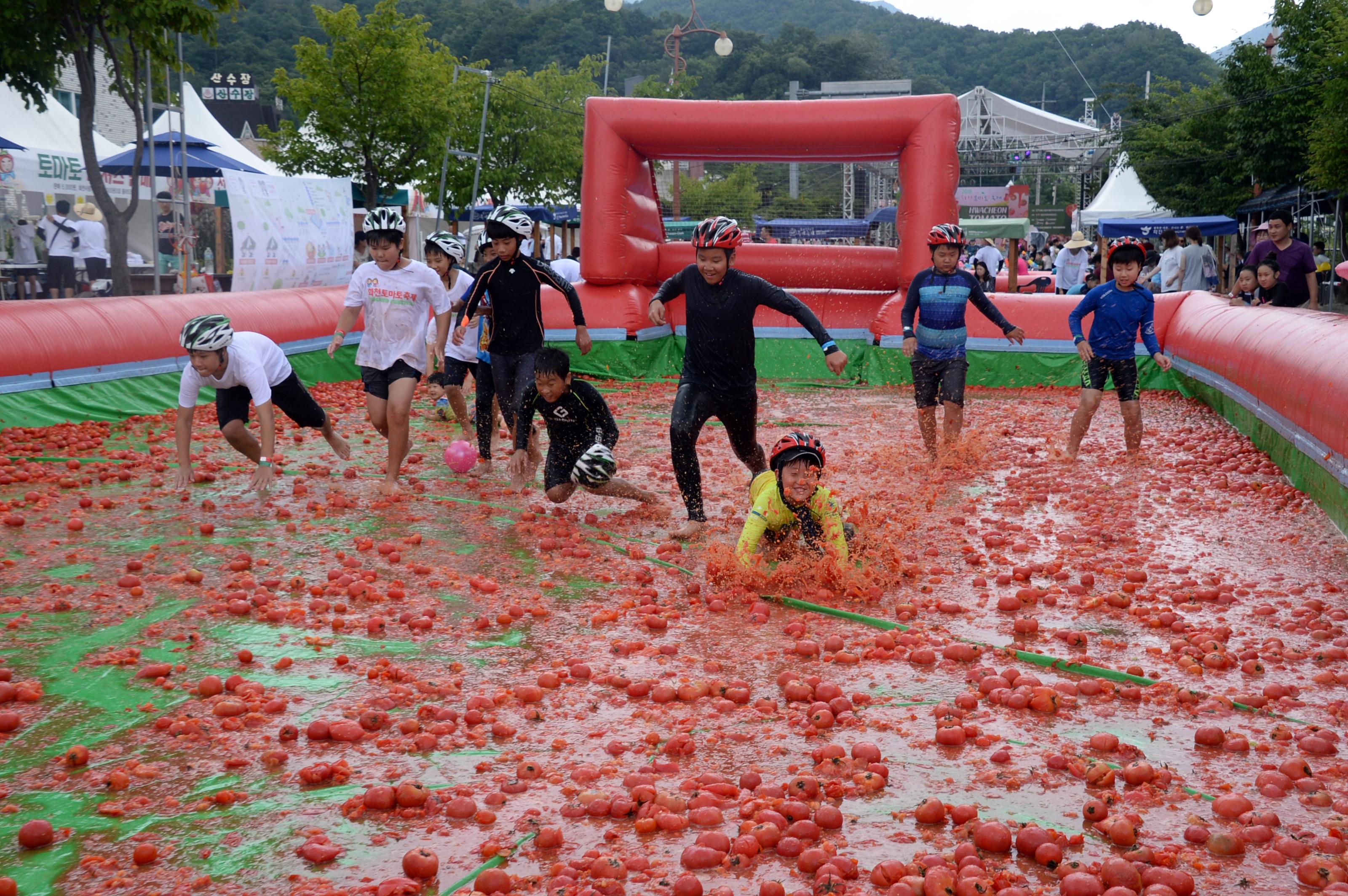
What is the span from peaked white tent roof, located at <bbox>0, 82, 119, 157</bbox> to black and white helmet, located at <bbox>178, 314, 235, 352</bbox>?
60.2 ft

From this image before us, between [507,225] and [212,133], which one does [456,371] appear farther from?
→ [212,133]

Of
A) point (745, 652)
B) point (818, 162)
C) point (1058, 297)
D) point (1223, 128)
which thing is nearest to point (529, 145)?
point (1223, 128)

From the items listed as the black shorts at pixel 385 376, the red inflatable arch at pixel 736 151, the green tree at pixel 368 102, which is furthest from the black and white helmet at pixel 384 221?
the green tree at pixel 368 102

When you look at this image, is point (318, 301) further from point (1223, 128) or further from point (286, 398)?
point (1223, 128)

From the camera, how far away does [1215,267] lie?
2206 centimetres

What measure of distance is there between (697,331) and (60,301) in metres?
8.47

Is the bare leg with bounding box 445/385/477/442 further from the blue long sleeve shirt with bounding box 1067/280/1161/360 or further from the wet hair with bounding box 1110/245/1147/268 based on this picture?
the wet hair with bounding box 1110/245/1147/268

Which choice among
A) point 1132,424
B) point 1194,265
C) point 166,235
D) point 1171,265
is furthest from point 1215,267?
point 166,235

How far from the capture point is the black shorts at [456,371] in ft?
36.8

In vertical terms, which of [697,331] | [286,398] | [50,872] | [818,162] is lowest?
[50,872]

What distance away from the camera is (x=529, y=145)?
43875 millimetres

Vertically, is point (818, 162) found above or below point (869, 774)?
above

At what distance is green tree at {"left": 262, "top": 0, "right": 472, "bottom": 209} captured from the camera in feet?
82.8

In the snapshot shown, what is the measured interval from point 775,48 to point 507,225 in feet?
326
